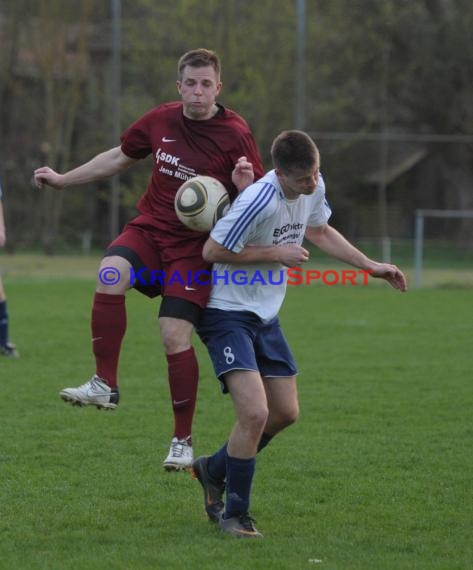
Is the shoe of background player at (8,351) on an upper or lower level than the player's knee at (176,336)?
lower

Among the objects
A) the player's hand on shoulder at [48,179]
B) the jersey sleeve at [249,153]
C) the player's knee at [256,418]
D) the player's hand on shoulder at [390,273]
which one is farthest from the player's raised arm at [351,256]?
the player's hand on shoulder at [48,179]

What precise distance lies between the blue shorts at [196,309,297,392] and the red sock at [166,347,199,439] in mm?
238

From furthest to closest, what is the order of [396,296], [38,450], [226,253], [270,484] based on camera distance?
[396,296] → [38,450] → [270,484] → [226,253]

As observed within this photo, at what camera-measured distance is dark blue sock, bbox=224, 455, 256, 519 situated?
529 centimetres

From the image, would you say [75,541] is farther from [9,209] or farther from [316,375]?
[9,209]

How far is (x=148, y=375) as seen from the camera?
1072 cm

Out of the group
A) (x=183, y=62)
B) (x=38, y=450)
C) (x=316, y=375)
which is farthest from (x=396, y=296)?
(x=183, y=62)

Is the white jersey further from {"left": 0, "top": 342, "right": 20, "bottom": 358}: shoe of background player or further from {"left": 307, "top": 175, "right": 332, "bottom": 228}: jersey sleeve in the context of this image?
{"left": 0, "top": 342, "right": 20, "bottom": 358}: shoe of background player

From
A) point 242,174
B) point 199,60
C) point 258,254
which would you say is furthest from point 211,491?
point 199,60

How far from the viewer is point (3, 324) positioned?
11414 mm

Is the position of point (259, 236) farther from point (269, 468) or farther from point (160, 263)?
point (269, 468)

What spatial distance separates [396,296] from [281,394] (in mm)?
14407

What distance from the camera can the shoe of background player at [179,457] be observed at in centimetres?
557

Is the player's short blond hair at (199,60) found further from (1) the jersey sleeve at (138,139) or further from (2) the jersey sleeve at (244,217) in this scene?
(2) the jersey sleeve at (244,217)
